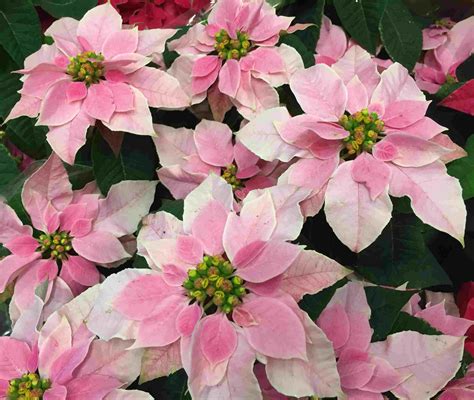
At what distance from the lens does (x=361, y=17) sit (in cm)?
84

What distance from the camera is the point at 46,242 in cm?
64

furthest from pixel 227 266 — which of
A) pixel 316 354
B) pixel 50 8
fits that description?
pixel 50 8

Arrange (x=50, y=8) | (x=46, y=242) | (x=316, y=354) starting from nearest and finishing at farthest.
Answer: (x=316, y=354), (x=46, y=242), (x=50, y=8)

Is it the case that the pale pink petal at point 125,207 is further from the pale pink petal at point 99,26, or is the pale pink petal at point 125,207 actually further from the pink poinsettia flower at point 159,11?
the pink poinsettia flower at point 159,11

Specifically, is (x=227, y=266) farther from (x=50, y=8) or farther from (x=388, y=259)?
(x=50, y=8)

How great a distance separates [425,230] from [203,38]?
40 centimetres

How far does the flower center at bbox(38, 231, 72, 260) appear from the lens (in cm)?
64

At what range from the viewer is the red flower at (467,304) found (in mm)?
679

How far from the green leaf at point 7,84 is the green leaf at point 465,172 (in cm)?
63

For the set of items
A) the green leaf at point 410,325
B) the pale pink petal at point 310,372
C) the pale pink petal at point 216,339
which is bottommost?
the green leaf at point 410,325

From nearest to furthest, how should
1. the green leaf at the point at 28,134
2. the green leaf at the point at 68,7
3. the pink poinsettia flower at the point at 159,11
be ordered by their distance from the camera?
the green leaf at the point at 28,134
the green leaf at the point at 68,7
the pink poinsettia flower at the point at 159,11

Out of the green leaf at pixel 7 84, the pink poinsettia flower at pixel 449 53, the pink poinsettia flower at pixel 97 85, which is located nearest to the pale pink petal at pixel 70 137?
the pink poinsettia flower at pixel 97 85

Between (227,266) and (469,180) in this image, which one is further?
(469,180)

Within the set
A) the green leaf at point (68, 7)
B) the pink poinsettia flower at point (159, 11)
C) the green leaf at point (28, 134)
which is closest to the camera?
the green leaf at point (28, 134)
